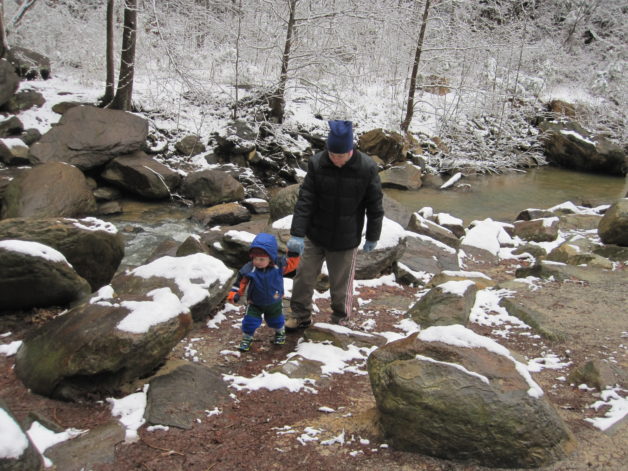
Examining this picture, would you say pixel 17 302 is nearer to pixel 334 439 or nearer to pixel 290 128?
pixel 334 439

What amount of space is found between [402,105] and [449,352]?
18.9 meters

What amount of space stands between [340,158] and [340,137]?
200 mm

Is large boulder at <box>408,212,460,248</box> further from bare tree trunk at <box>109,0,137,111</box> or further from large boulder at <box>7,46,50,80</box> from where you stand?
large boulder at <box>7,46,50,80</box>

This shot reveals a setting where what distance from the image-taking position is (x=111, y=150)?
11984 millimetres

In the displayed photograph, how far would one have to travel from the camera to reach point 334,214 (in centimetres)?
415

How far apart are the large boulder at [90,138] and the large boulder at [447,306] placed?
966cm

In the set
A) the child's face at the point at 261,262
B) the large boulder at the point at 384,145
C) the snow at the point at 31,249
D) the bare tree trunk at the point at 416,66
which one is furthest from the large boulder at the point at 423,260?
the bare tree trunk at the point at 416,66

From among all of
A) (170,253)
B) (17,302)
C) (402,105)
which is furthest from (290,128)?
(17,302)

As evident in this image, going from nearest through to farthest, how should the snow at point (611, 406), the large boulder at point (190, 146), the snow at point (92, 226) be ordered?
the snow at point (611, 406) < the snow at point (92, 226) < the large boulder at point (190, 146)

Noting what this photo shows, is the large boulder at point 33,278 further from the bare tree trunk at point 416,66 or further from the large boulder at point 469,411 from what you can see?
the bare tree trunk at point 416,66

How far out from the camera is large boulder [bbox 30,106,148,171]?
11.6m

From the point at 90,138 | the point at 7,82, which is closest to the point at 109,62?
the point at 7,82

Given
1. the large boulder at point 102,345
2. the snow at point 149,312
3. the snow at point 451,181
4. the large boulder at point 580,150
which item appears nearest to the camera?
the large boulder at point 102,345

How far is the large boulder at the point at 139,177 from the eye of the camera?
11664 mm
